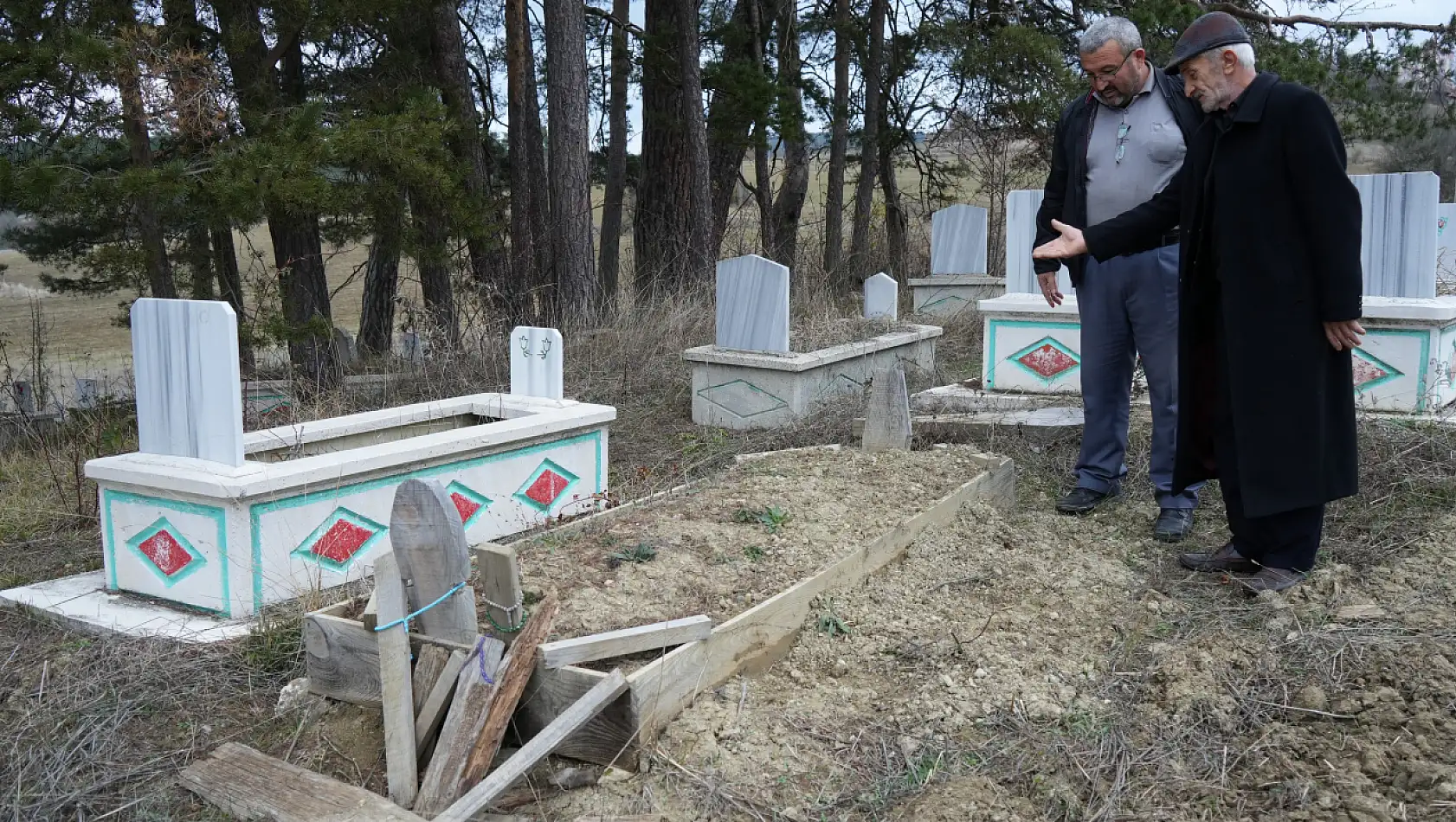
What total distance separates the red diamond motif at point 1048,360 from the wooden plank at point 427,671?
16.5 ft

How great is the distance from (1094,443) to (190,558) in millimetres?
3697

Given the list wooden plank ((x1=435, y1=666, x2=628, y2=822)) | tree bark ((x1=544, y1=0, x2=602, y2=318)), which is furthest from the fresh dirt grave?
tree bark ((x1=544, y1=0, x2=602, y2=318))

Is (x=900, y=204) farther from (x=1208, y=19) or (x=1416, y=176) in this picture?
(x=1208, y=19)

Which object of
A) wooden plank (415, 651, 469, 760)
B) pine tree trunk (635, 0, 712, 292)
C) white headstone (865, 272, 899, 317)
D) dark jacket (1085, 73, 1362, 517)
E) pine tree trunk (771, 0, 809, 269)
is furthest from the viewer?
pine tree trunk (771, 0, 809, 269)

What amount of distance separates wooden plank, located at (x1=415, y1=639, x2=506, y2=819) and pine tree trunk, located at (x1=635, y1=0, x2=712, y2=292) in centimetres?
883

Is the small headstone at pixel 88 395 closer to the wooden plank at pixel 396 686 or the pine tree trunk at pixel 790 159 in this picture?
the wooden plank at pixel 396 686

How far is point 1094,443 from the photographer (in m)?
5.41

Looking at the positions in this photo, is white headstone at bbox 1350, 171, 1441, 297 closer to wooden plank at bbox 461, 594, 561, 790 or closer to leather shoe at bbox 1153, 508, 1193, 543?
leather shoe at bbox 1153, 508, 1193, 543

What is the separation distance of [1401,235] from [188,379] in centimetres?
597

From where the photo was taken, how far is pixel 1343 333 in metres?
3.94

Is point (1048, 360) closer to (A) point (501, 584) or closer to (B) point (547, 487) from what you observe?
(B) point (547, 487)

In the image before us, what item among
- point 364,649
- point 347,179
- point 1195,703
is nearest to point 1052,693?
point 1195,703

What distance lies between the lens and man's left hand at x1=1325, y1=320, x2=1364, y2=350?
392cm

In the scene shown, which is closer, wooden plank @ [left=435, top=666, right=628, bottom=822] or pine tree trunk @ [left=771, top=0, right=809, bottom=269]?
wooden plank @ [left=435, top=666, right=628, bottom=822]
